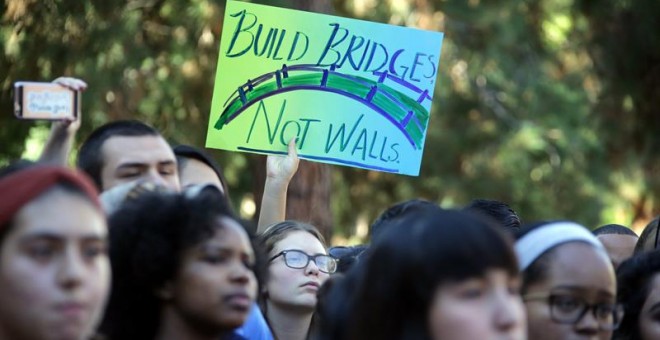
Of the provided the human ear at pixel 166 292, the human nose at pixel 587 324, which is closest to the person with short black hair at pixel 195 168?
the human ear at pixel 166 292

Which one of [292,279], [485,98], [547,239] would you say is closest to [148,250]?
[547,239]

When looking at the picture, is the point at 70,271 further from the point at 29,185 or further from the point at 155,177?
the point at 155,177

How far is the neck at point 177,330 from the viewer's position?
13.0ft

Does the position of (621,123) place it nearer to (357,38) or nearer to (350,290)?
(357,38)

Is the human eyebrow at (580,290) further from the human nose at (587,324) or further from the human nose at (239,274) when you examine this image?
the human nose at (239,274)

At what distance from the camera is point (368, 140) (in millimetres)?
6578

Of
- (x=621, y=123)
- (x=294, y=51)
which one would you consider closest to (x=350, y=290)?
(x=294, y=51)

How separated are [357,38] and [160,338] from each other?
298cm

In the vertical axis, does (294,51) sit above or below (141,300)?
above

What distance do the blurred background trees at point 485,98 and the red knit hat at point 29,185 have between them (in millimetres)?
6819

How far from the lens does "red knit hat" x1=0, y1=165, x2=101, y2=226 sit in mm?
3332

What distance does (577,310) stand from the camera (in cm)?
415

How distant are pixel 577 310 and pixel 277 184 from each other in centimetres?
239

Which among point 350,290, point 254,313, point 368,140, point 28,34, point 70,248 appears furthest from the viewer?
point 28,34
